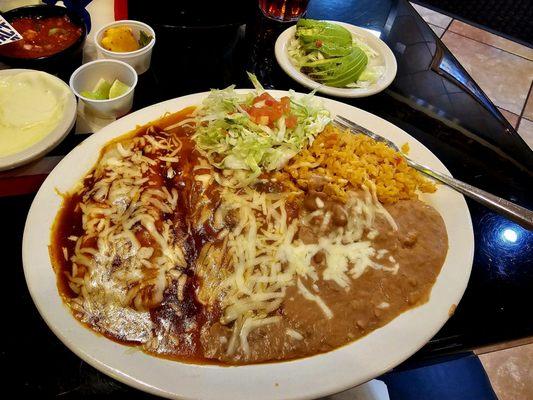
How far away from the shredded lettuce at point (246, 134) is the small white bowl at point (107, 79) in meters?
0.37

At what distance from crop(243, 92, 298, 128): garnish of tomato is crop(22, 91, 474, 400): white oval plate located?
91 centimetres

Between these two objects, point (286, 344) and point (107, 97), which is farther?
point (107, 97)

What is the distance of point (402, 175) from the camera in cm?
183

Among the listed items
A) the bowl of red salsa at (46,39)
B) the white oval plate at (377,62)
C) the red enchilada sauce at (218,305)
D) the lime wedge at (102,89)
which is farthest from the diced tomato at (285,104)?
the bowl of red salsa at (46,39)

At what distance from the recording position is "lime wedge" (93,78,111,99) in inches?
82.3

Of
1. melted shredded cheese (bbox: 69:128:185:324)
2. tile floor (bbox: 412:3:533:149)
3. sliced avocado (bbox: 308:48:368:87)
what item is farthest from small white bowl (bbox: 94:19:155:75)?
tile floor (bbox: 412:3:533:149)

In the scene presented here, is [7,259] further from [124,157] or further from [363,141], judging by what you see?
[363,141]

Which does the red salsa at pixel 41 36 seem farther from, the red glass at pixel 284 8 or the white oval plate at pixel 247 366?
the red glass at pixel 284 8

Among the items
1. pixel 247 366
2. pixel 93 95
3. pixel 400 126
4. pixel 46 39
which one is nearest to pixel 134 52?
pixel 93 95

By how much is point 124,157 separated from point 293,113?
2.70ft

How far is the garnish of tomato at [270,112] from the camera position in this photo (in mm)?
2018

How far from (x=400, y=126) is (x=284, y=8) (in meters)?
1.16

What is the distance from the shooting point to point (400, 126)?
2395mm

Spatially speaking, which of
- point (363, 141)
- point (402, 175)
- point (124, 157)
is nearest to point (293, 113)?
point (363, 141)
